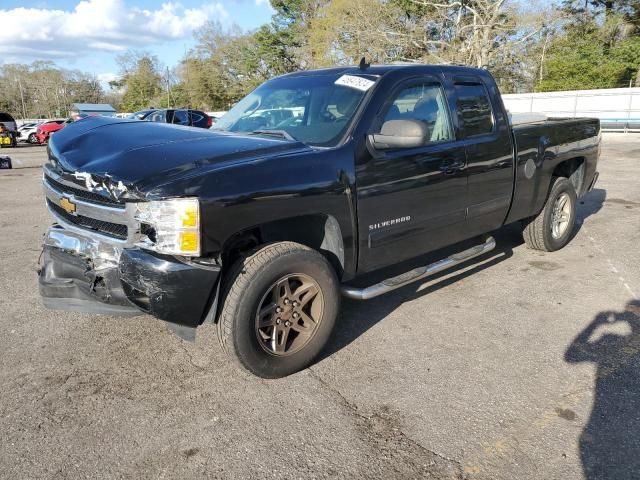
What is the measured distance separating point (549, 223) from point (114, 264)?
4579 mm

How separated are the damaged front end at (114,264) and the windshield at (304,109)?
1257 millimetres

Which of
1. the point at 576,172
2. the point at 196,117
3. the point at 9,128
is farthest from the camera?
the point at 9,128

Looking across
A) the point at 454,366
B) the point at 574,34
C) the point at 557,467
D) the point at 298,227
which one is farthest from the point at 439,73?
the point at 574,34

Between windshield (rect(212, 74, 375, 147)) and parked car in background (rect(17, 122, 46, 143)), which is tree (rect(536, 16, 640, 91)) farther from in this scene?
windshield (rect(212, 74, 375, 147))

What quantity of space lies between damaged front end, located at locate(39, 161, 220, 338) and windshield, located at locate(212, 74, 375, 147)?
4.12 feet

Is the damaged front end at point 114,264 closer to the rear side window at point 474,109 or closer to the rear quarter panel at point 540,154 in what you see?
the rear side window at point 474,109

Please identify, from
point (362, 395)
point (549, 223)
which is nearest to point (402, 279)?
point (362, 395)

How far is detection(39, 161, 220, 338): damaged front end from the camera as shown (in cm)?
277

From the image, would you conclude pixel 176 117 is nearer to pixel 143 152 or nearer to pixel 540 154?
pixel 540 154

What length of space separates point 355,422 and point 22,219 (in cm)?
673

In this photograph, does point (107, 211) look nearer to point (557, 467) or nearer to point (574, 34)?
point (557, 467)

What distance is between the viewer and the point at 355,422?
9.34 feet

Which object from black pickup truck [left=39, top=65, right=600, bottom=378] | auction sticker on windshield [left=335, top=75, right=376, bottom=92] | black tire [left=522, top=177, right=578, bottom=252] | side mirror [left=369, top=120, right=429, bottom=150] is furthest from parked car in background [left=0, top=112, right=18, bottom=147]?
side mirror [left=369, top=120, right=429, bottom=150]

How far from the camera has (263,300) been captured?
10.2 feet
